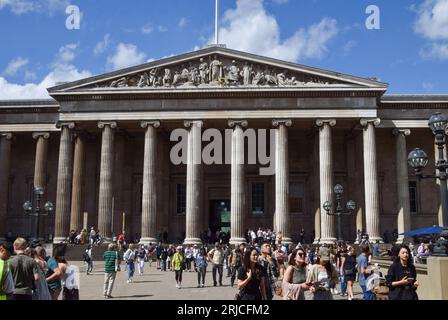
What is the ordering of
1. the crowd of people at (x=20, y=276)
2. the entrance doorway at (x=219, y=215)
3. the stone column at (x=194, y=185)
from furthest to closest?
the entrance doorway at (x=219, y=215) → the stone column at (x=194, y=185) → the crowd of people at (x=20, y=276)

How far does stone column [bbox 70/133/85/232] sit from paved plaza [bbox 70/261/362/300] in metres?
13.0

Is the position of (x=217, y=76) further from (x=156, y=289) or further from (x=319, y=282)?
(x=319, y=282)

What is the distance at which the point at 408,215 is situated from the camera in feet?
131

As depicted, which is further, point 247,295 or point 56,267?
point 56,267

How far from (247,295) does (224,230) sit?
36.3 meters

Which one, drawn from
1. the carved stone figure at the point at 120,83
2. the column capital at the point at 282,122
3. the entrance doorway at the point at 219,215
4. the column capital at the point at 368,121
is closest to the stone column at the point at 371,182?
the column capital at the point at 368,121

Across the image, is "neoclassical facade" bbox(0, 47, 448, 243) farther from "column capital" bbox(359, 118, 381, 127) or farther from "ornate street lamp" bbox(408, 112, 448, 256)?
"ornate street lamp" bbox(408, 112, 448, 256)

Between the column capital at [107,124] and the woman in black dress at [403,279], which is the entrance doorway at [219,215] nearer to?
the column capital at [107,124]

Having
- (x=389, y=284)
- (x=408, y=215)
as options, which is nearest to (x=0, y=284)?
(x=389, y=284)

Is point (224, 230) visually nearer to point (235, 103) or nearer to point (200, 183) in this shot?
point (200, 183)

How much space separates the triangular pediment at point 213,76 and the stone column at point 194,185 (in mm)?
3521

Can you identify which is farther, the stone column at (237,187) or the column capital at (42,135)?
the column capital at (42,135)

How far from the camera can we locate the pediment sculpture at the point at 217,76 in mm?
38750

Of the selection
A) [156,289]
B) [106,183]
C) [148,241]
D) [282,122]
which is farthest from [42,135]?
[156,289]
